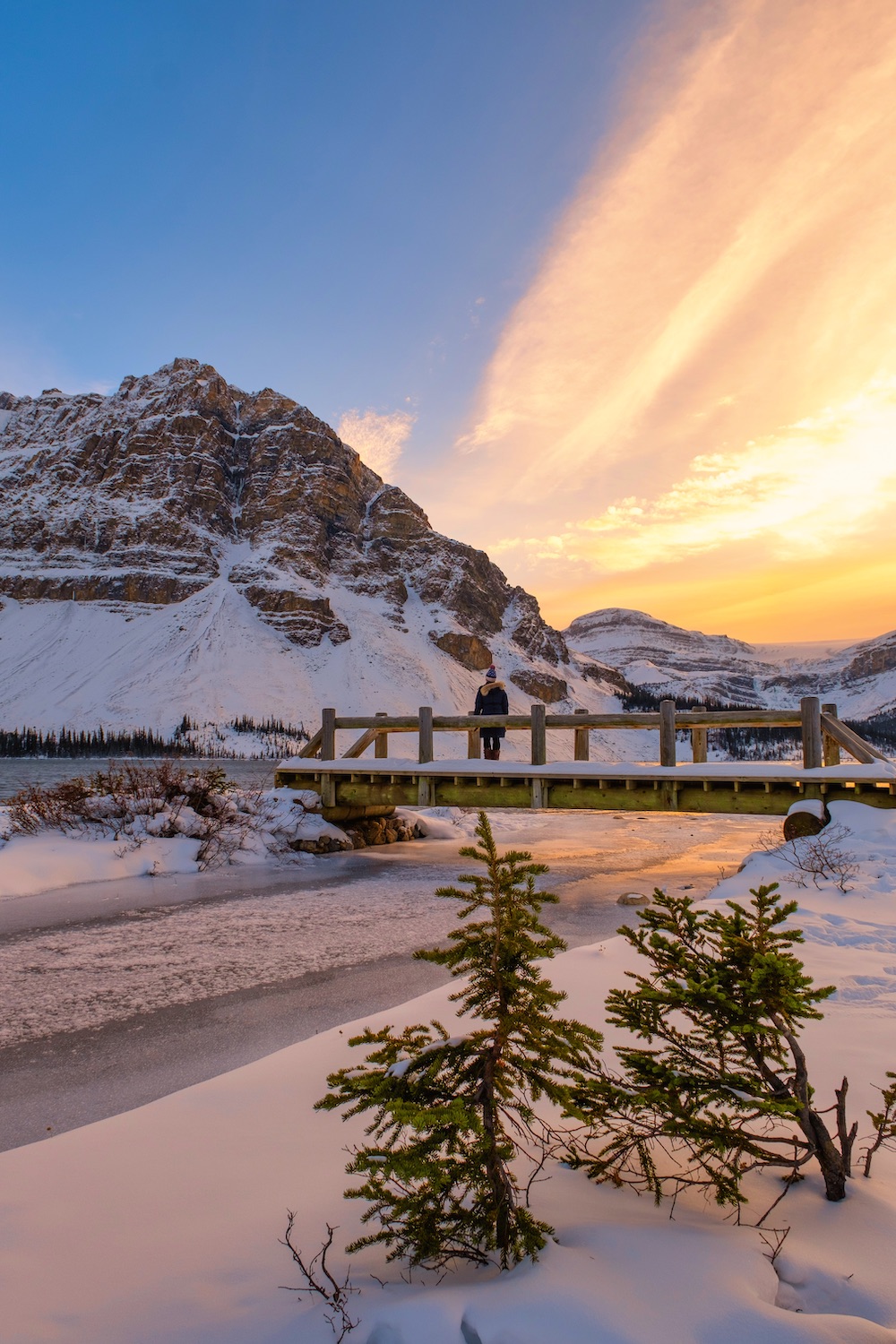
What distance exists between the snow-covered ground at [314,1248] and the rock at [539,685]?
137545mm

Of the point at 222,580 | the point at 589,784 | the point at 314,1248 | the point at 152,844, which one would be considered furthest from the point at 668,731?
the point at 222,580

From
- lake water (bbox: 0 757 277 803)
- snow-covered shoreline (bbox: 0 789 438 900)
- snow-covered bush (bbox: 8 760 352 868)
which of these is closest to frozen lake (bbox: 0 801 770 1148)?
snow-covered shoreline (bbox: 0 789 438 900)

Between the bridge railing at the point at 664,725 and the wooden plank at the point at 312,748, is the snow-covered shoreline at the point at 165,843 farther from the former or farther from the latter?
the bridge railing at the point at 664,725

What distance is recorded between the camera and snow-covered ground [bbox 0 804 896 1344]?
1769mm

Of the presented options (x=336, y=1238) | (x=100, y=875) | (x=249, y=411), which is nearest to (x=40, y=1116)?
(x=336, y=1238)

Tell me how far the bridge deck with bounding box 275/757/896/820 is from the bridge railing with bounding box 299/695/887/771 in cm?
40

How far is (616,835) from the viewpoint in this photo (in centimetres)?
1828

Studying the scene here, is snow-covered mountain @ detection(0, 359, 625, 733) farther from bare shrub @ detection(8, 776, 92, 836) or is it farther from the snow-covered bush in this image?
bare shrub @ detection(8, 776, 92, 836)

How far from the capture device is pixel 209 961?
674 centimetres

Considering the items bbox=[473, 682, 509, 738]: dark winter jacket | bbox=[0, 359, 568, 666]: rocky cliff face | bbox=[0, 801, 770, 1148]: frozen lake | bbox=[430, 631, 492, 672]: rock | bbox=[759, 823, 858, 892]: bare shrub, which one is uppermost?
bbox=[0, 359, 568, 666]: rocky cliff face

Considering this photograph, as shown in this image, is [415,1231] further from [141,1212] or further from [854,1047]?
[854,1047]

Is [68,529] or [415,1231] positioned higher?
[68,529]

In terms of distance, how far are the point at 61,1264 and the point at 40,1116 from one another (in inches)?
66.4

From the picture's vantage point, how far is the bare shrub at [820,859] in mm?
7969
